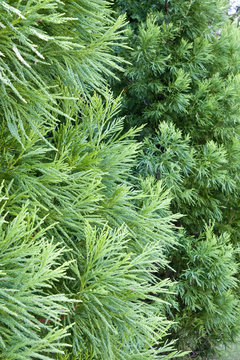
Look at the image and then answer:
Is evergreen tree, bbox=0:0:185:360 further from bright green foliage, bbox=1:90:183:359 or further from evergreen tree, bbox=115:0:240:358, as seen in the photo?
evergreen tree, bbox=115:0:240:358

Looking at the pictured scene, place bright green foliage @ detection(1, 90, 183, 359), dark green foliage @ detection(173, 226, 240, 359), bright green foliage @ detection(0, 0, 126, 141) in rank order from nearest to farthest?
bright green foliage @ detection(0, 0, 126, 141) < bright green foliage @ detection(1, 90, 183, 359) < dark green foliage @ detection(173, 226, 240, 359)

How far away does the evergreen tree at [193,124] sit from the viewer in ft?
9.99

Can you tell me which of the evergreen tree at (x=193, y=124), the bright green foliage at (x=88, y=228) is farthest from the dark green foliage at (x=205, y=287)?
the bright green foliage at (x=88, y=228)

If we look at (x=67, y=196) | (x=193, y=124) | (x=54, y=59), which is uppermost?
(x=54, y=59)

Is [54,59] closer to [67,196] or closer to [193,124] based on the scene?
[67,196]

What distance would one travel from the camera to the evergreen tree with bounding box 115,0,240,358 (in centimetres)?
304

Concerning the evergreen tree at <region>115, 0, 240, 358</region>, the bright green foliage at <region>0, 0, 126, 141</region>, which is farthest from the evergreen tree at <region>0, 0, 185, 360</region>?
the evergreen tree at <region>115, 0, 240, 358</region>

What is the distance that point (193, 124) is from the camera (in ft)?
10.8

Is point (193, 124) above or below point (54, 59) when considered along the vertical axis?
below

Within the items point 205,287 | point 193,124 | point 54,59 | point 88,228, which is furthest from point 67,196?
point 205,287

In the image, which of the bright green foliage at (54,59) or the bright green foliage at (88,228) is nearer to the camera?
the bright green foliage at (54,59)

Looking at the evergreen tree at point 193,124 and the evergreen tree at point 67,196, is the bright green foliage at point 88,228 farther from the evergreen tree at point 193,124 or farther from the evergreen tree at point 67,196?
the evergreen tree at point 193,124

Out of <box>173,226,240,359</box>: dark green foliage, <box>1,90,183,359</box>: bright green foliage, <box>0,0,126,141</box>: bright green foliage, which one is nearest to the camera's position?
<box>0,0,126,141</box>: bright green foliage

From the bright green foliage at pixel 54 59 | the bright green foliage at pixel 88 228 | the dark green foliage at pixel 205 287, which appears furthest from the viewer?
the dark green foliage at pixel 205 287
